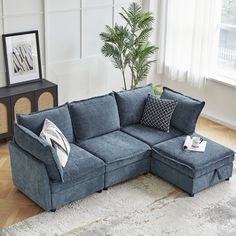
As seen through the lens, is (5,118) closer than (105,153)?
No

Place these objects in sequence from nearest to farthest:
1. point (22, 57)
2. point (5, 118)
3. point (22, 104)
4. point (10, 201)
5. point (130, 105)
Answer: point (10, 201), point (130, 105), point (5, 118), point (22, 104), point (22, 57)

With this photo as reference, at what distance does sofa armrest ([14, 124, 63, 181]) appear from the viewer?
5051 mm

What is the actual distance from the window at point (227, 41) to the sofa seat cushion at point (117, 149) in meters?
2.17

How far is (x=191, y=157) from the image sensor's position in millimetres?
5652

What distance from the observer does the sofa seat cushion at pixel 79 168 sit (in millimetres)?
5223

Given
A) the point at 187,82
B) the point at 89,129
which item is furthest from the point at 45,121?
the point at 187,82

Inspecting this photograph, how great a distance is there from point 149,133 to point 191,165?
0.83m

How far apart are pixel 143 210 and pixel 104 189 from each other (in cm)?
54

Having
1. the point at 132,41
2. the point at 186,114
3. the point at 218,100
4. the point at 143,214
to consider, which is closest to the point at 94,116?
the point at 186,114

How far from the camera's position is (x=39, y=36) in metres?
7.05

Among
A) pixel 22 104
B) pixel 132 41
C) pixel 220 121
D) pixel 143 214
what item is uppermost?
pixel 132 41

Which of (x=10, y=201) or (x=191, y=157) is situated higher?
(x=191, y=157)

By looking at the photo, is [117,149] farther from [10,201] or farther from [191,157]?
[10,201]

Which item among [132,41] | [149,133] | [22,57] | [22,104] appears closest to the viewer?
[149,133]
